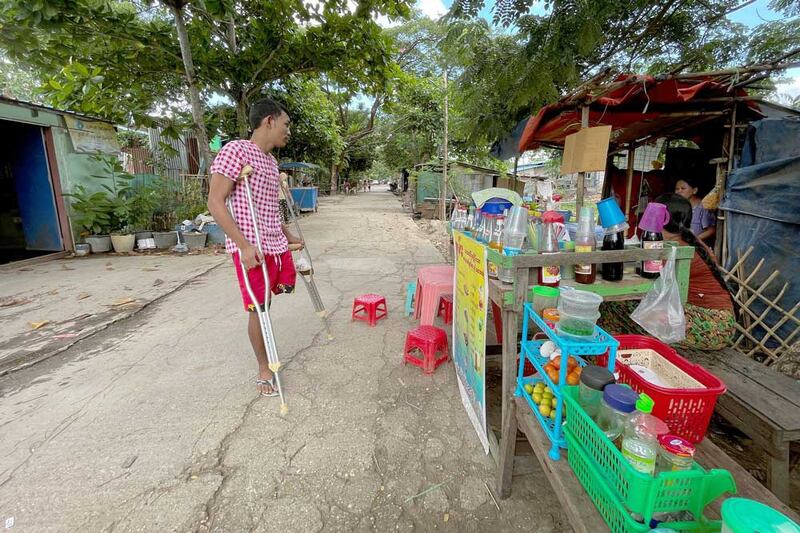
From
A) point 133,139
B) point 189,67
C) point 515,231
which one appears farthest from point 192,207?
point 515,231

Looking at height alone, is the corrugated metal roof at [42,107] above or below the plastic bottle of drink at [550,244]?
above

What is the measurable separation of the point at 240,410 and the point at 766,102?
565 cm

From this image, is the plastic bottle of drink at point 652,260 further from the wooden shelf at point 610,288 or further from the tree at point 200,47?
the tree at point 200,47

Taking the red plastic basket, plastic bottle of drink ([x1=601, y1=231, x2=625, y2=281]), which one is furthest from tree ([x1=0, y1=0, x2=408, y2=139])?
the red plastic basket

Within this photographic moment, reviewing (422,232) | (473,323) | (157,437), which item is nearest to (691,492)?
(473,323)

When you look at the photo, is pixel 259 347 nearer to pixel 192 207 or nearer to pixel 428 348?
pixel 428 348

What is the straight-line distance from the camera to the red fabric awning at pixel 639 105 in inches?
121

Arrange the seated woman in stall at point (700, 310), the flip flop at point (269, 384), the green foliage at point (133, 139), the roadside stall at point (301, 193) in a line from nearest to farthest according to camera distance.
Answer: the seated woman in stall at point (700, 310) → the flip flop at point (269, 384) → the green foliage at point (133, 139) → the roadside stall at point (301, 193)

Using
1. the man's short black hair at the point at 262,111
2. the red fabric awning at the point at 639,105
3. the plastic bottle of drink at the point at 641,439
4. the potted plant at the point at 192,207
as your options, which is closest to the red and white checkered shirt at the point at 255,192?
the man's short black hair at the point at 262,111

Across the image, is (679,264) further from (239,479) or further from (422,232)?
(422,232)

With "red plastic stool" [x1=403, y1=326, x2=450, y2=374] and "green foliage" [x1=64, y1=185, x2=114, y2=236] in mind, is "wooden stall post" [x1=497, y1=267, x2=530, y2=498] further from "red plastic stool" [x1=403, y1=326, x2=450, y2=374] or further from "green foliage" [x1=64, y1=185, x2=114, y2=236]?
"green foliage" [x1=64, y1=185, x2=114, y2=236]

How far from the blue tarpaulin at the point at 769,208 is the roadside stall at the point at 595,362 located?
2.02ft

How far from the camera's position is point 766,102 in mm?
3756

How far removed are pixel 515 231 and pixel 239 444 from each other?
2.02 m
